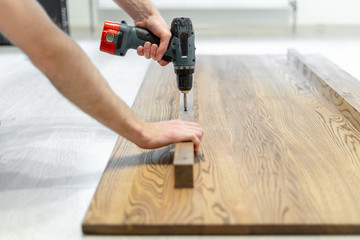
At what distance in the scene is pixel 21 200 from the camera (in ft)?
4.33

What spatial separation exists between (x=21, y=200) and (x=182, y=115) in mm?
689

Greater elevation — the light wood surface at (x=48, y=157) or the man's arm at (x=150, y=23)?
the man's arm at (x=150, y=23)

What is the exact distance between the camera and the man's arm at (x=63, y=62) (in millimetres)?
1021

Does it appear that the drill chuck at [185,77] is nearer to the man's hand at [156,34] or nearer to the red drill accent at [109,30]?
the man's hand at [156,34]

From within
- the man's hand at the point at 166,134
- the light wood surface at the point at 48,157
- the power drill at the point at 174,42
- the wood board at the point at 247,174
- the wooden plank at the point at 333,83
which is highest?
the power drill at the point at 174,42

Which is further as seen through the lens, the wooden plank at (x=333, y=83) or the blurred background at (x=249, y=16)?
the blurred background at (x=249, y=16)

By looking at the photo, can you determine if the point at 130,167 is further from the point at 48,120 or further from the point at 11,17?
the point at 48,120

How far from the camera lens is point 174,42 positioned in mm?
1841

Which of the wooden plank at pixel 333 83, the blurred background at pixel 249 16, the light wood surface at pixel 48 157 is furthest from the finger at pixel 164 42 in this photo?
the blurred background at pixel 249 16

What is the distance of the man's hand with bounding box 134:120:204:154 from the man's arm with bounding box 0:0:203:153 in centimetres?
5

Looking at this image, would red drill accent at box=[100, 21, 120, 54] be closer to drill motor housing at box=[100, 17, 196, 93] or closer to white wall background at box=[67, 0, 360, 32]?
drill motor housing at box=[100, 17, 196, 93]

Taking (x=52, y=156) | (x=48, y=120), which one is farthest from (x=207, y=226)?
(x=48, y=120)

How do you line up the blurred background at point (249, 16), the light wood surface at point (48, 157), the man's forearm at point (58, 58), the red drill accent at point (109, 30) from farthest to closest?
the blurred background at point (249, 16)
the red drill accent at point (109, 30)
the light wood surface at point (48, 157)
the man's forearm at point (58, 58)

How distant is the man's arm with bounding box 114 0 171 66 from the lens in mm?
1851
